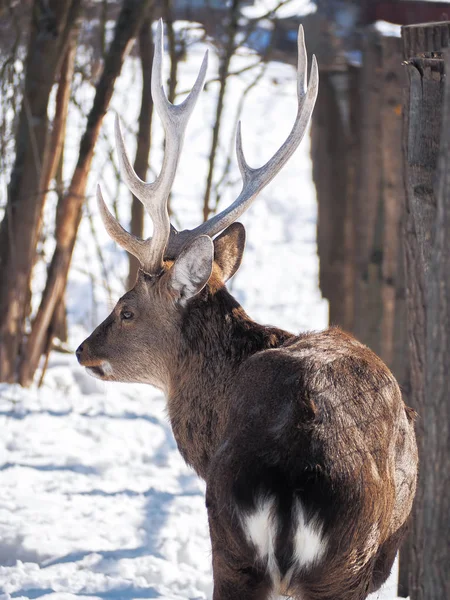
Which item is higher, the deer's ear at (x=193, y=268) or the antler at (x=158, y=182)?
the antler at (x=158, y=182)

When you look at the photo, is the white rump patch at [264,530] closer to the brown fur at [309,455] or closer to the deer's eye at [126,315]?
the brown fur at [309,455]

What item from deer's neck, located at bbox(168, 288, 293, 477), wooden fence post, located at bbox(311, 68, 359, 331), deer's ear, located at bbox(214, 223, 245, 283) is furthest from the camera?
wooden fence post, located at bbox(311, 68, 359, 331)

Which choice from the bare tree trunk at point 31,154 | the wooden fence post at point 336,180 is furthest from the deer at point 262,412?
the wooden fence post at point 336,180

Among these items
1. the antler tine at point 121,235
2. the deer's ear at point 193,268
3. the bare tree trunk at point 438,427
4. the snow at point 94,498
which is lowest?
the snow at point 94,498

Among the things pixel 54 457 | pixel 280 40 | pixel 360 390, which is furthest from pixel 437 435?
pixel 280 40

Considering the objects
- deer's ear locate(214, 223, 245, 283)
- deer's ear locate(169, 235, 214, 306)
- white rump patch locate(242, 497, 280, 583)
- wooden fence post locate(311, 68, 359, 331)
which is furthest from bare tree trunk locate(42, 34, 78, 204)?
white rump patch locate(242, 497, 280, 583)

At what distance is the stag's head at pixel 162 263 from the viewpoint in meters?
3.97

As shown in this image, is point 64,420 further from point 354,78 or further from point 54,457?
point 354,78

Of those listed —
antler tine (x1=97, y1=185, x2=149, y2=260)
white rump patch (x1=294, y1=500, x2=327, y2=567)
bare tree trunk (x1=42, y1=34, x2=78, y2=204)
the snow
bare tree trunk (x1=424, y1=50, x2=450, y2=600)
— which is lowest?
the snow

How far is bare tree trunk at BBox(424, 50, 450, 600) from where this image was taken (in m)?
2.53

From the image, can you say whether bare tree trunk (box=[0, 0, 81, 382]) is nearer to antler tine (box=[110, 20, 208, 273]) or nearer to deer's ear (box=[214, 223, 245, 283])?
deer's ear (box=[214, 223, 245, 283])

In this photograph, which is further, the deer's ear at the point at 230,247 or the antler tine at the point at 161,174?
the deer's ear at the point at 230,247

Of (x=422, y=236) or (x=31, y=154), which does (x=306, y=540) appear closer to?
(x=422, y=236)

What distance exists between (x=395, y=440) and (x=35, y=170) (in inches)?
201
